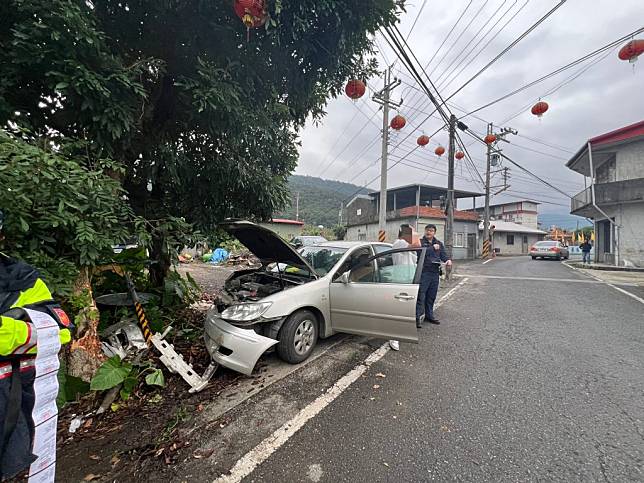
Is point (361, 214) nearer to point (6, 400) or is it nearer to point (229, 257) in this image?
point (229, 257)

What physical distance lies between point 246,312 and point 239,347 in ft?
1.18

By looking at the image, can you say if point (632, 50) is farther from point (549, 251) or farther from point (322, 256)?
point (549, 251)

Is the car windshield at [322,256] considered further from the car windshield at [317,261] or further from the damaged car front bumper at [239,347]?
the damaged car front bumper at [239,347]

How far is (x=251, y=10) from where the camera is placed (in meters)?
2.72

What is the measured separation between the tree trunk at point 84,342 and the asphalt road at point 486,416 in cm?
214

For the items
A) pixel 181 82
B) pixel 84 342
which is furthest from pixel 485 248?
pixel 84 342

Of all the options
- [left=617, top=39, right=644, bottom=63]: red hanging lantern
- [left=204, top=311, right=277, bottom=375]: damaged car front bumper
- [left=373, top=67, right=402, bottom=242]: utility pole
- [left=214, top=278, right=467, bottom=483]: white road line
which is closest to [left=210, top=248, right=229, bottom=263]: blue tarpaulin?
[left=373, top=67, right=402, bottom=242]: utility pole

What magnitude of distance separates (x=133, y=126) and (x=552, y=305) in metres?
8.32

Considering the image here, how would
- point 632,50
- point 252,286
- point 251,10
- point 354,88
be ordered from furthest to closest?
point 632,50, point 354,88, point 252,286, point 251,10

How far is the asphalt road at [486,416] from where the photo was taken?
71.1 inches

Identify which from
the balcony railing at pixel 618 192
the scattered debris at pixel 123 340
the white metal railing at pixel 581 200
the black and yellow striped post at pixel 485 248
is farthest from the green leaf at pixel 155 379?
the black and yellow striped post at pixel 485 248

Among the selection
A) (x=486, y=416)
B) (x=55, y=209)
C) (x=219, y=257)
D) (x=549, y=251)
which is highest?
(x=55, y=209)

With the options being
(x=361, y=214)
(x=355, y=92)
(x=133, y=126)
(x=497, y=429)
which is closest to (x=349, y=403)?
(x=497, y=429)

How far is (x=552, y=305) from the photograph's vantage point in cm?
608
